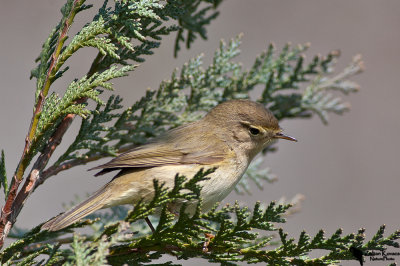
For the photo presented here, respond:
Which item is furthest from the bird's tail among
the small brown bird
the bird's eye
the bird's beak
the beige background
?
the beige background

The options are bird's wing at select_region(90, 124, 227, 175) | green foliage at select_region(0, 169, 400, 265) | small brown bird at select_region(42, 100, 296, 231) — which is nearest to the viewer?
green foliage at select_region(0, 169, 400, 265)

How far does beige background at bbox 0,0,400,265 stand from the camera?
7938 mm

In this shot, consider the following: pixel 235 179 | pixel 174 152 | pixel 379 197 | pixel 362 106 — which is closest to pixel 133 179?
pixel 174 152

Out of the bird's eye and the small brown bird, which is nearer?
the small brown bird

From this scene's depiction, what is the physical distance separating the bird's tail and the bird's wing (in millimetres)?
169

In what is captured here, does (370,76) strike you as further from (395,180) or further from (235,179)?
(235,179)

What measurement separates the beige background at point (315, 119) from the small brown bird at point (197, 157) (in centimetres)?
371

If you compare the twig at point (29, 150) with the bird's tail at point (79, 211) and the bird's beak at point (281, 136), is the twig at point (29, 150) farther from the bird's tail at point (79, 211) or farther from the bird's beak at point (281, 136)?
the bird's beak at point (281, 136)

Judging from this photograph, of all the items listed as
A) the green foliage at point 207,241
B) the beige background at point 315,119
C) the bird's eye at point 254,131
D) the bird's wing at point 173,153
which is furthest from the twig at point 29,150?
the beige background at point 315,119

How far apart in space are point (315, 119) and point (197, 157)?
20.4 feet

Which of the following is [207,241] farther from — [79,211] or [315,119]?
[315,119]

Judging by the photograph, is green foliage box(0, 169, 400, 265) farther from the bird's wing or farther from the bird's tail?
→ the bird's wing

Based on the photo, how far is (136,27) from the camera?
2.52 m

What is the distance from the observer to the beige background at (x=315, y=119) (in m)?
7.94
